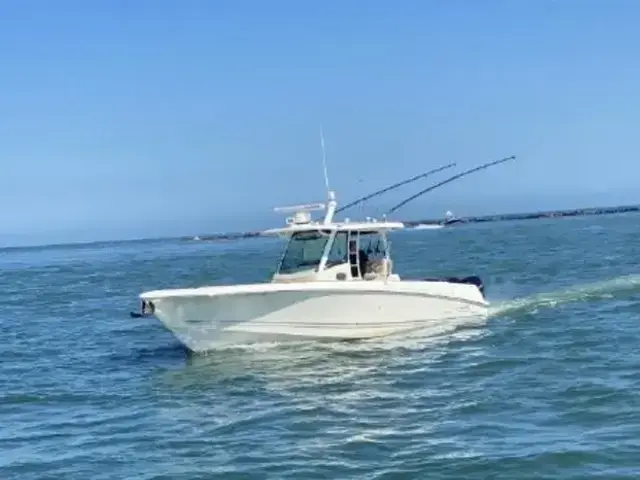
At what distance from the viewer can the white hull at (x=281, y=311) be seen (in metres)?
18.4

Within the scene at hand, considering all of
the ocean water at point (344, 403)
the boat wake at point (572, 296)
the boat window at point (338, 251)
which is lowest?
the ocean water at point (344, 403)

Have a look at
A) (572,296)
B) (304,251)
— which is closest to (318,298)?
(304,251)

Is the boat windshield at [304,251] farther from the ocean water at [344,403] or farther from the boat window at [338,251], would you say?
the ocean water at [344,403]

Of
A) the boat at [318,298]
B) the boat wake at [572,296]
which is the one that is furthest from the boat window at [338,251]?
the boat wake at [572,296]

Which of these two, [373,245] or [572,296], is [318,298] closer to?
[373,245]

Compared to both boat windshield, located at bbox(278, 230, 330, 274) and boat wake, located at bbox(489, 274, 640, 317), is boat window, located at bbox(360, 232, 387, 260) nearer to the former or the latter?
boat windshield, located at bbox(278, 230, 330, 274)

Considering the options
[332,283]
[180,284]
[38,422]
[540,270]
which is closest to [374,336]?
[332,283]

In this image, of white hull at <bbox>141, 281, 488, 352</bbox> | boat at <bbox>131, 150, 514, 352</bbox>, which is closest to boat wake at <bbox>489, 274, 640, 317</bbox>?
boat at <bbox>131, 150, 514, 352</bbox>

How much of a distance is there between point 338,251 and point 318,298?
1.50 metres

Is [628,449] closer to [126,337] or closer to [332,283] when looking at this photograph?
[332,283]

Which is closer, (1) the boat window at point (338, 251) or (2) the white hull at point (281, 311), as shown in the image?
(2) the white hull at point (281, 311)

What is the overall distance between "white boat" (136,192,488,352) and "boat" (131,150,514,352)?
0.02 meters

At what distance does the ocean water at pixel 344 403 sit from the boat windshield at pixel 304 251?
170 centimetres

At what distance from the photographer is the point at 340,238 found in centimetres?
1992
